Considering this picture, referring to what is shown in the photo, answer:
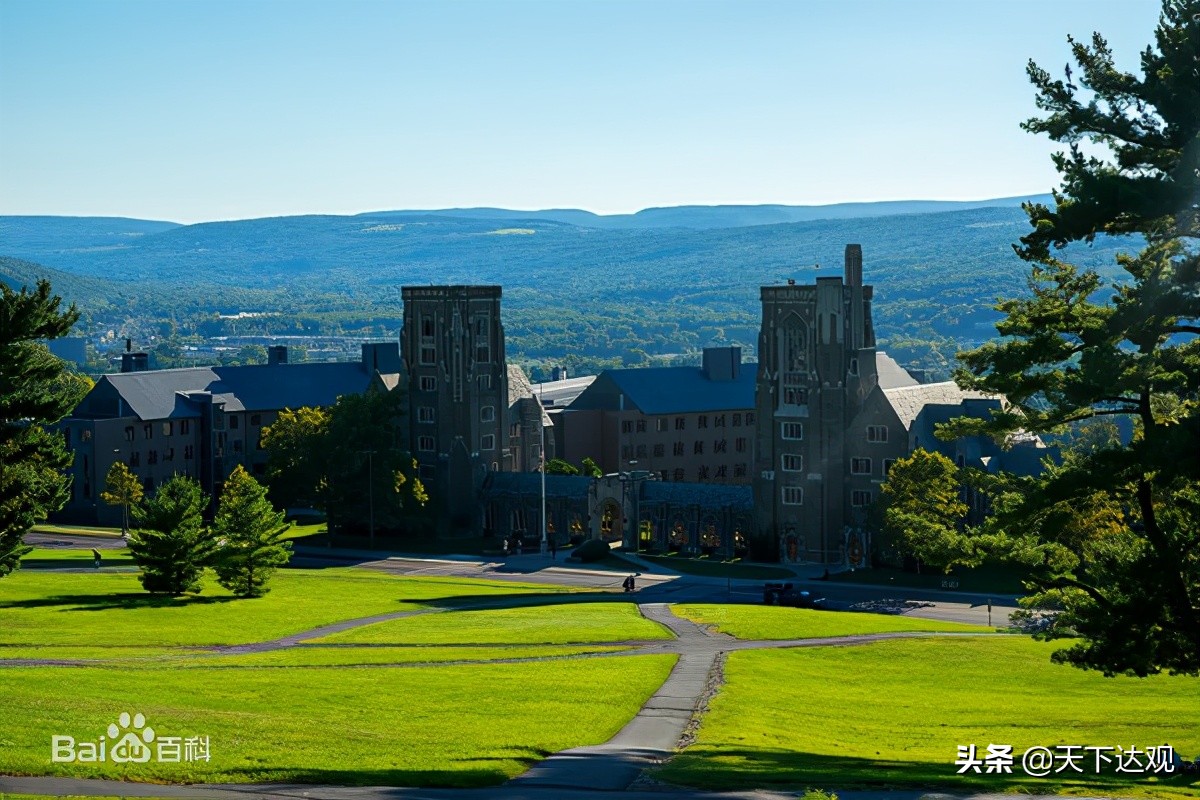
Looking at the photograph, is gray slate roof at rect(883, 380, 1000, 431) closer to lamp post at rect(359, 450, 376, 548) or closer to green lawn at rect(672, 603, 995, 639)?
green lawn at rect(672, 603, 995, 639)

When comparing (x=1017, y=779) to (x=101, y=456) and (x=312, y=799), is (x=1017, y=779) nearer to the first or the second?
(x=312, y=799)

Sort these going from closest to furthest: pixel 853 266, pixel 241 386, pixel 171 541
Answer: pixel 171 541
pixel 853 266
pixel 241 386

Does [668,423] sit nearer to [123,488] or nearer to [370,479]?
[370,479]

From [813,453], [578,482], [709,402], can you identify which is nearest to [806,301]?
[813,453]

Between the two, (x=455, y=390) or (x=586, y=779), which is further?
(x=455, y=390)

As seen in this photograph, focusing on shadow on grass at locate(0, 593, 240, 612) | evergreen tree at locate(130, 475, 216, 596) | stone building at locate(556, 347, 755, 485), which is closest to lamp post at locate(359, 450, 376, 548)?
stone building at locate(556, 347, 755, 485)

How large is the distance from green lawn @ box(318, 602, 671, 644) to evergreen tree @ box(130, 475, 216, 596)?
11.1 m

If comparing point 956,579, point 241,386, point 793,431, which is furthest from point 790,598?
point 241,386

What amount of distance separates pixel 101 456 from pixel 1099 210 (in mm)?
109999

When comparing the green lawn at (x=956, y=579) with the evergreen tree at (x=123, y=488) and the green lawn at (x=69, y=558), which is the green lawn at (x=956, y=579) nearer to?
the green lawn at (x=69, y=558)

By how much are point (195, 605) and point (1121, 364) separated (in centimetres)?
5154

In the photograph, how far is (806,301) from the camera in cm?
11569

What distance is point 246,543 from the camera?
8406 centimetres

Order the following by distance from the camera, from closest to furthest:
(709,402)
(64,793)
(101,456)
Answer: (64,793)
(101,456)
(709,402)
